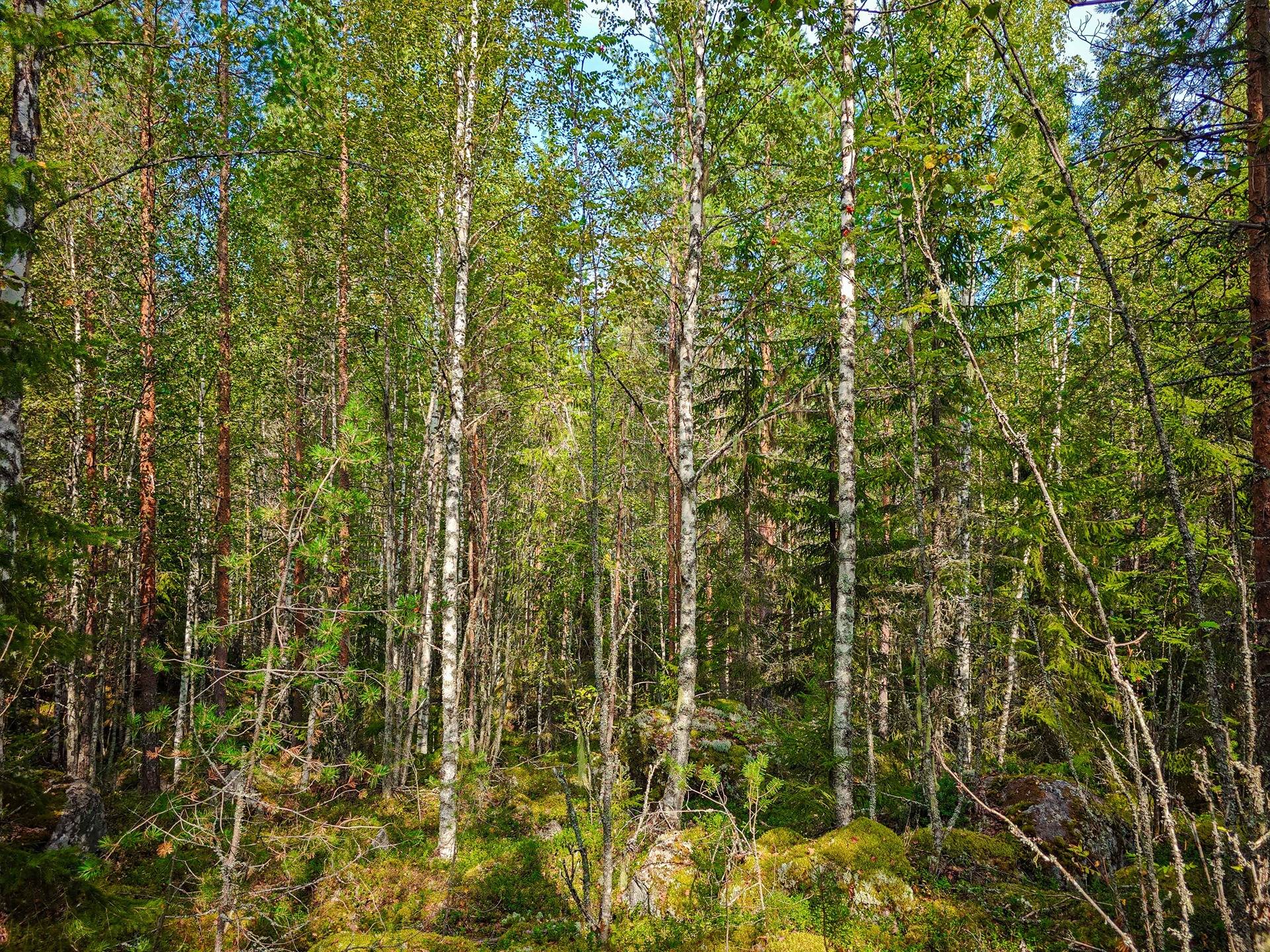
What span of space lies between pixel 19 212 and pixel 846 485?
8.39 metres

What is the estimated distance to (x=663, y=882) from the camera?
577 centimetres

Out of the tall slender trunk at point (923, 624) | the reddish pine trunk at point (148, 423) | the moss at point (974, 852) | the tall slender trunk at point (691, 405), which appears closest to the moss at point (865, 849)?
the tall slender trunk at point (923, 624)

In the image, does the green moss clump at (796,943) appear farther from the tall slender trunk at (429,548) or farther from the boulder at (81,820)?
the boulder at (81,820)

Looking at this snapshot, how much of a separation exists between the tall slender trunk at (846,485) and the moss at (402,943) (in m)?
4.69

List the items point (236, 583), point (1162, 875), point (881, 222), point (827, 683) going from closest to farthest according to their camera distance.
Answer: point (1162, 875), point (881, 222), point (827, 683), point (236, 583)

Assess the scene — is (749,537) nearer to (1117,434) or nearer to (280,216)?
(1117,434)

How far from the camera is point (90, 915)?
3457 mm

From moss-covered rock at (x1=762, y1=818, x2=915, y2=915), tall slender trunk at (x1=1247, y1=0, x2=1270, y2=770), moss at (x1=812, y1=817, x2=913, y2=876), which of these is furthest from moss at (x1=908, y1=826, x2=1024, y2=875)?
tall slender trunk at (x1=1247, y1=0, x2=1270, y2=770)

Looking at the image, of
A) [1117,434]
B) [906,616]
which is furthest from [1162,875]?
[1117,434]

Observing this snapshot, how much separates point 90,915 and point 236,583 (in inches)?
811

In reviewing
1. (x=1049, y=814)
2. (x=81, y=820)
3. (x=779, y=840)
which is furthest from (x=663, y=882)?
(x=81, y=820)

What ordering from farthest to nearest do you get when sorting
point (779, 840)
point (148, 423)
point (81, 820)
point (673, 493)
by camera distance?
point (673, 493)
point (148, 423)
point (81, 820)
point (779, 840)

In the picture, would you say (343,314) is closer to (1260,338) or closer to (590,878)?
(590,878)

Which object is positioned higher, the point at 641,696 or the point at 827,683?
the point at 827,683
